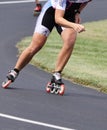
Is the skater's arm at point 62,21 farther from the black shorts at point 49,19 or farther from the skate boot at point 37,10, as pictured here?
the skate boot at point 37,10

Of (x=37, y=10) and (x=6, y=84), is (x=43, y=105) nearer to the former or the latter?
(x=6, y=84)

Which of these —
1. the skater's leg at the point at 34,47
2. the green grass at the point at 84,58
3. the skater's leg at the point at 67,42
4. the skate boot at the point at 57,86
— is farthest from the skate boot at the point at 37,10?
the skater's leg at the point at 67,42

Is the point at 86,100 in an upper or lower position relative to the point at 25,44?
upper

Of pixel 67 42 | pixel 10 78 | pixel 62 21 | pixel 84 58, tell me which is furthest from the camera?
pixel 84 58

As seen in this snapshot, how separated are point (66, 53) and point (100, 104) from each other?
2.89ft

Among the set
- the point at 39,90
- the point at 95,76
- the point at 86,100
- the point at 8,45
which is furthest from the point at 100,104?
the point at 8,45

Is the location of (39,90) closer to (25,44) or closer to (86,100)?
(86,100)

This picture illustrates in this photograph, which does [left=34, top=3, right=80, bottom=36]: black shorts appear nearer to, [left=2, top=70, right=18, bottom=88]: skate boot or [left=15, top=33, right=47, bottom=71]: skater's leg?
[left=15, top=33, right=47, bottom=71]: skater's leg

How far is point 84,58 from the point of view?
13.6 meters

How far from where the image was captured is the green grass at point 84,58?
11.4 meters

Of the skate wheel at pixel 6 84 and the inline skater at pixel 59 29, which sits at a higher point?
the inline skater at pixel 59 29

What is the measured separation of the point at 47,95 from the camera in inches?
383

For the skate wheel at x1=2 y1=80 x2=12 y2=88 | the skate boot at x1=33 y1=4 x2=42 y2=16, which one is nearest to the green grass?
the skate wheel at x1=2 y1=80 x2=12 y2=88

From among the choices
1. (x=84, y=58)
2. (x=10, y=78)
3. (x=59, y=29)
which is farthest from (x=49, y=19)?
(x=84, y=58)
